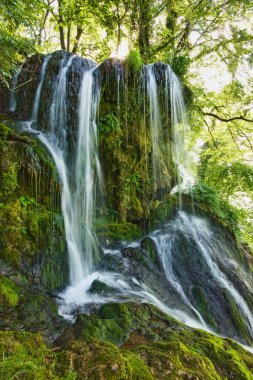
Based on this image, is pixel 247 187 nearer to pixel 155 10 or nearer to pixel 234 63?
pixel 234 63

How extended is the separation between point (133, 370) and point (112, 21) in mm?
11551

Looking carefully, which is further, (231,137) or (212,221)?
(231,137)

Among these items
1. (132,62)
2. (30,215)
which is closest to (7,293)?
(30,215)

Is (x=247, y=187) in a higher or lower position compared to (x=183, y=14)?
lower

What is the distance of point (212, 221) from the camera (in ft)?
29.2

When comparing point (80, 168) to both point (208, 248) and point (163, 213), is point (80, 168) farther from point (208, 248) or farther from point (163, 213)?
point (208, 248)

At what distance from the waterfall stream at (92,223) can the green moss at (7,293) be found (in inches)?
30.4

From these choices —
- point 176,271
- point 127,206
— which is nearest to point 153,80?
point 127,206

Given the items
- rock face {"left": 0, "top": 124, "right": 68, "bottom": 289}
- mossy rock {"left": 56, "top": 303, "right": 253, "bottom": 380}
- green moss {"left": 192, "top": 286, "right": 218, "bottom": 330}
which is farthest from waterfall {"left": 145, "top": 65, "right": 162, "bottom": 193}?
mossy rock {"left": 56, "top": 303, "right": 253, "bottom": 380}

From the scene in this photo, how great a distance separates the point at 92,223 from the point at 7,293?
11.7ft

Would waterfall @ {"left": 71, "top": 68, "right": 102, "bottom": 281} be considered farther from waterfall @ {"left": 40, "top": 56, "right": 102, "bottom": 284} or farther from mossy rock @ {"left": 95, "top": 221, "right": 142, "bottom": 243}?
mossy rock @ {"left": 95, "top": 221, "right": 142, "bottom": 243}

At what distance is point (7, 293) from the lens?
388cm


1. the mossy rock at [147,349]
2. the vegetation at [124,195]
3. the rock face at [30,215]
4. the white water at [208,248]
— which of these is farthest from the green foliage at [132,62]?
the mossy rock at [147,349]

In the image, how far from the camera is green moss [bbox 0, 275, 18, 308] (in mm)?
3771
